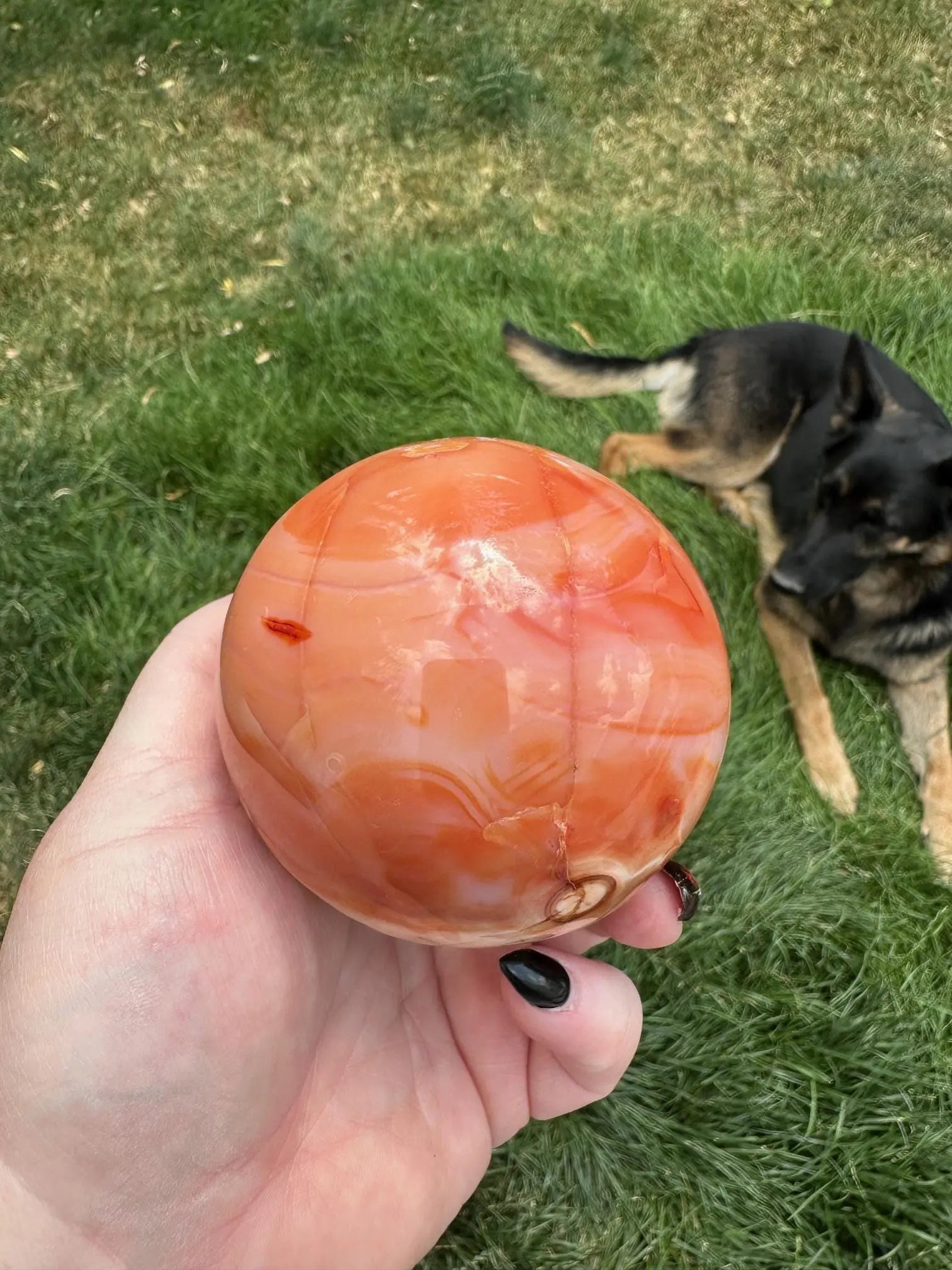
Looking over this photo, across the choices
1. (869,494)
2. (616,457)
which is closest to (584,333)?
(616,457)

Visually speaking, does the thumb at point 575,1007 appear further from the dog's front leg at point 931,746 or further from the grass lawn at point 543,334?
the dog's front leg at point 931,746

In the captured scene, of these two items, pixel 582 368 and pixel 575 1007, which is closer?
pixel 575 1007

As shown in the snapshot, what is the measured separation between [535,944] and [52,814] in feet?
5.51

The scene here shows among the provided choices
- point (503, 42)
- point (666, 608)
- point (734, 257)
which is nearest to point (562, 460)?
point (666, 608)

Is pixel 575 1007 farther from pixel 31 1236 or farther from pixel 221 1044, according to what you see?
pixel 31 1236

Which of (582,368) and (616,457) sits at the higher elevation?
(582,368)

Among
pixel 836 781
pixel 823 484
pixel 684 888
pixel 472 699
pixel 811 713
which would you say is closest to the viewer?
pixel 472 699

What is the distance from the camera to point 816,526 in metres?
3.53

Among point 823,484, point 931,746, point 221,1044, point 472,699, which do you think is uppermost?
point 472,699

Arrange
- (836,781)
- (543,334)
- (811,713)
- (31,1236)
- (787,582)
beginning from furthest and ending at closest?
(543,334), (787,582), (811,713), (836,781), (31,1236)

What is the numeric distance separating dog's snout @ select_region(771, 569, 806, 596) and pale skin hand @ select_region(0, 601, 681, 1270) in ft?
5.64

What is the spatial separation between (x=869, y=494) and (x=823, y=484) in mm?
176

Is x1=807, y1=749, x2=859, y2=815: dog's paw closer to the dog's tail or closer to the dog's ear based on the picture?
the dog's ear

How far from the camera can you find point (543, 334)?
Answer: 12.6 ft
